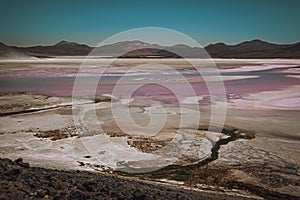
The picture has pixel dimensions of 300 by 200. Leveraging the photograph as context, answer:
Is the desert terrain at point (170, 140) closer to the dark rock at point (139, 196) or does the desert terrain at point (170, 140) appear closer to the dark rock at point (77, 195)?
the dark rock at point (77, 195)

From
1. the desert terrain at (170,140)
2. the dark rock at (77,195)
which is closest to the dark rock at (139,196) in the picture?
the dark rock at (77,195)

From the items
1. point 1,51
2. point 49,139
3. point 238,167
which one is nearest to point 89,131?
point 49,139

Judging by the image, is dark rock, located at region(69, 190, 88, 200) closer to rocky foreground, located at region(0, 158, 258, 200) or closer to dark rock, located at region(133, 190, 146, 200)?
rocky foreground, located at region(0, 158, 258, 200)

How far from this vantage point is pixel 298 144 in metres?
12.9

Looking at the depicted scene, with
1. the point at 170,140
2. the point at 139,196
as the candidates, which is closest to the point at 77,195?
the point at 139,196

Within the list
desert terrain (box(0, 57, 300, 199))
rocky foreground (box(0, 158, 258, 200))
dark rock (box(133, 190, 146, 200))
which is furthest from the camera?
desert terrain (box(0, 57, 300, 199))

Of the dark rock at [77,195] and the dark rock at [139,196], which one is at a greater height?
the dark rock at [77,195]

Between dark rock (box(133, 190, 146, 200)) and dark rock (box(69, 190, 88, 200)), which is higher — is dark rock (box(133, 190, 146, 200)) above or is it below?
below

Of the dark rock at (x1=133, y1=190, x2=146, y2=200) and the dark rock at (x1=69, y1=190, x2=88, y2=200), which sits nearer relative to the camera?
the dark rock at (x1=69, y1=190, x2=88, y2=200)

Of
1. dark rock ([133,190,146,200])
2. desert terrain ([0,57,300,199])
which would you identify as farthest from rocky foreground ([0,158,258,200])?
desert terrain ([0,57,300,199])

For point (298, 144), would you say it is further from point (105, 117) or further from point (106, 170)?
point (105, 117)

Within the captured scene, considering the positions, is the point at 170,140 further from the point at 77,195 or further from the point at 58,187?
the point at 77,195

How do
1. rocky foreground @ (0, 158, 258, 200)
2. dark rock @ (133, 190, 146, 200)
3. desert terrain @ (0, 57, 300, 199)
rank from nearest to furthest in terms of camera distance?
rocky foreground @ (0, 158, 258, 200)
dark rock @ (133, 190, 146, 200)
desert terrain @ (0, 57, 300, 199)

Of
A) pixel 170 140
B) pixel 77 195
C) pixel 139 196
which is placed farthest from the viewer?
pixel 170 140
